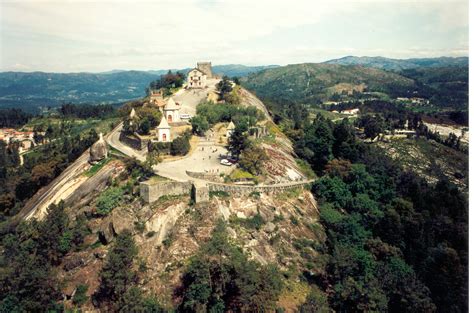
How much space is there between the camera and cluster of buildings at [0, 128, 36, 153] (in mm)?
105562

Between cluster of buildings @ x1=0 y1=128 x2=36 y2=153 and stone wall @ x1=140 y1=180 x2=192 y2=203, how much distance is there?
78336mm

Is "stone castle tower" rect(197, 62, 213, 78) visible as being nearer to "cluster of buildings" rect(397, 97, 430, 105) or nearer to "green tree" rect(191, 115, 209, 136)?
"green tree" rect(191, 115, 209, 136)

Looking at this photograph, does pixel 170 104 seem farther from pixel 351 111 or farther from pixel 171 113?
pixel 351 111

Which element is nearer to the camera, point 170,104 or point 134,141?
point 134,141

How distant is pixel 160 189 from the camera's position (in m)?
41.3

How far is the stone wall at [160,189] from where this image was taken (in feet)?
134

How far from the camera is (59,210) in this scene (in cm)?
4150

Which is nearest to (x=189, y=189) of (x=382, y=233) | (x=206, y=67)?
(x=382, y=233)

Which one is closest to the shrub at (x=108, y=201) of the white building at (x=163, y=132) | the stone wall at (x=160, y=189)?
the stone wall at (x=160, y=189)

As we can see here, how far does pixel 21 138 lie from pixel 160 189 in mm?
87699

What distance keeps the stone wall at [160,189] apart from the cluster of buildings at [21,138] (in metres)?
78.3

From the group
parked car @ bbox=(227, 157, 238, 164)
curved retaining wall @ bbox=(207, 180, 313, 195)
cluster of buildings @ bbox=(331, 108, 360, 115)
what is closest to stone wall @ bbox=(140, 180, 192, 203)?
curved retaining wall @ bbox=(207, 180, 313, 195)

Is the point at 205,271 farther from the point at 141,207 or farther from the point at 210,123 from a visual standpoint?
the point at 210,123

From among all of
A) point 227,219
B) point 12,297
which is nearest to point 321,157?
point 227,219
